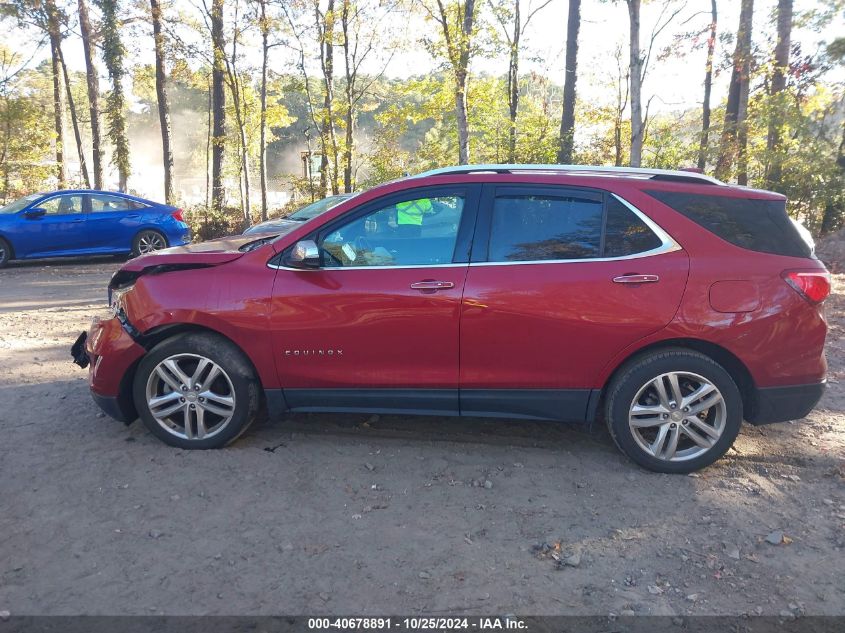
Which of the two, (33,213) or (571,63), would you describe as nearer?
(33,213)

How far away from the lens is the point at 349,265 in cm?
393

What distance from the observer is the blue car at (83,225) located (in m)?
12.4

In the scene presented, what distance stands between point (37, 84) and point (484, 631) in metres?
33.9

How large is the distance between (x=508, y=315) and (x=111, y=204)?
1201cm

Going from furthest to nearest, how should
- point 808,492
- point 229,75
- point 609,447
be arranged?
1. point 229,75
2. point 609,447
3. point 808,492

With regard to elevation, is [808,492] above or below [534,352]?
below

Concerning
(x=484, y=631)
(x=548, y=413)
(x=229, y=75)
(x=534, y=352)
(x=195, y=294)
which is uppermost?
(x=229, y=75)

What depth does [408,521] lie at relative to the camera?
3336 millimetres

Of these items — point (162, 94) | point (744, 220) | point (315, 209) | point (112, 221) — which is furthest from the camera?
point (162, 94)

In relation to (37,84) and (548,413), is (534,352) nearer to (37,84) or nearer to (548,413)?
(548,413)

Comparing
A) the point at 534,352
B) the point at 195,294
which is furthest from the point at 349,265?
the point at 534,352

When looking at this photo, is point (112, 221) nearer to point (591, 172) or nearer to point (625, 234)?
point (591, 172)

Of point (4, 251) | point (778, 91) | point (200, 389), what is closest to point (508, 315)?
point (200, 389)

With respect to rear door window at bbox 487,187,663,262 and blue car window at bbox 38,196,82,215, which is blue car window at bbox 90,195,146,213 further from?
rear door window at bbox 487,187,663,262
